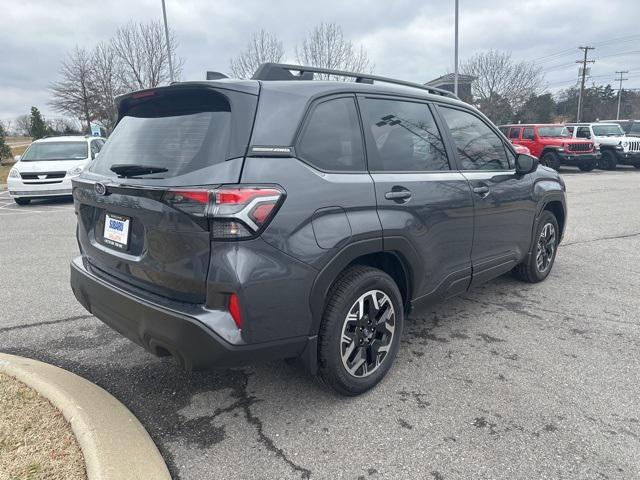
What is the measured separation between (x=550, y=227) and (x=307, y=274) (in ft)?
11.9

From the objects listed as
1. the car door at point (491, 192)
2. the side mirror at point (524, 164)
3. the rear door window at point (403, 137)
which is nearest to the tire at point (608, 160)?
the car door at point (491, 192)

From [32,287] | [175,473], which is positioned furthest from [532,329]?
[32,287]

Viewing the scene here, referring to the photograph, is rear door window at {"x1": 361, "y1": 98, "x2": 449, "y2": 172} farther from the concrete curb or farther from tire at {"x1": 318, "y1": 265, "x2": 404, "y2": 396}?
the concrete curb

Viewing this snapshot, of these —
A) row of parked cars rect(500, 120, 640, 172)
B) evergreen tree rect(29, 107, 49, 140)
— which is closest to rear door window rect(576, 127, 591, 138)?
row of parked cars rect(500, 120, 640, 172)

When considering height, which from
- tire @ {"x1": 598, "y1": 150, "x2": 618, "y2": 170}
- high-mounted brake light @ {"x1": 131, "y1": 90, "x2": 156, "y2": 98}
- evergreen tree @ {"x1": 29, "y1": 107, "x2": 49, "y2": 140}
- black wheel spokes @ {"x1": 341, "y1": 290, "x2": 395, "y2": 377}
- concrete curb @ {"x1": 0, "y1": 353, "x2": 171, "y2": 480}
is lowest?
concrete curb @ {"x1": 0, "y1": 353, "x2": 171, "y2": 480}

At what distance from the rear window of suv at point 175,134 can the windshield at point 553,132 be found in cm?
2014

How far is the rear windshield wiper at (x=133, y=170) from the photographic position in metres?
2.51

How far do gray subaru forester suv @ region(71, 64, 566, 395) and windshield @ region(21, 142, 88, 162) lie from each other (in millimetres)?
10927

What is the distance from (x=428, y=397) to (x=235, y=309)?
1403 mm

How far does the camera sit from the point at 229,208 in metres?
2.21

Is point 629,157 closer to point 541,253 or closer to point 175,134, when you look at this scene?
point 541,253

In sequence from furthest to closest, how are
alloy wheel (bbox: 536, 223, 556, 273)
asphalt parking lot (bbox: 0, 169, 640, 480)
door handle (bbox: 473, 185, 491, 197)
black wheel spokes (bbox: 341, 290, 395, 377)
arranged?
alloy wheel (bbox: 536, 223, 556, 273)
door handle (bbox: 473, 185, 491, 197)
black wheel spokes (bbox: 341, 290, 395, 377)
asphalt parking lot (bbox: 0, 169, 640, 480)

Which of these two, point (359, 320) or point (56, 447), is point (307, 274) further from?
point (56, 447)

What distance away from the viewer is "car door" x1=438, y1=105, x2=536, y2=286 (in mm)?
3717
